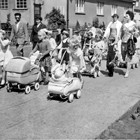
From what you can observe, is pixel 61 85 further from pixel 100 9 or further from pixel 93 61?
pixel 100 9

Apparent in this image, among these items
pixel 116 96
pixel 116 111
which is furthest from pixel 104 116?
→ pixel 116 96

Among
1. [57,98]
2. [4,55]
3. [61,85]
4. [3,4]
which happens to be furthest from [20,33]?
[3,4]

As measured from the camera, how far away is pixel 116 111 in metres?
6.42

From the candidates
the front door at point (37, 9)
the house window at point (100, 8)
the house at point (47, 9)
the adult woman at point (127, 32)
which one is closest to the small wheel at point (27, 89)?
the adult woman at point (127, 32)

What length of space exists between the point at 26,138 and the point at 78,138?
0.85 metres

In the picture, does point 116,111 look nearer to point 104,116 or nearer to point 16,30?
point 104,116

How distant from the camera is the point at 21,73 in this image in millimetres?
7605

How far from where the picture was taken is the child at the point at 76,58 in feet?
26.0

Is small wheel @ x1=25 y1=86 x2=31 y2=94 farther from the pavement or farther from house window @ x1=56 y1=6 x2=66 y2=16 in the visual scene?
house window @ x1=56 y1=6 x2=66 y2=16

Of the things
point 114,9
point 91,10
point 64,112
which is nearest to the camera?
point 64,112

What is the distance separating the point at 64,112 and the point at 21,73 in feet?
5.96

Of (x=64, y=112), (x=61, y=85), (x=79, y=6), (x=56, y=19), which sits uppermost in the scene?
(x=79, y=6)

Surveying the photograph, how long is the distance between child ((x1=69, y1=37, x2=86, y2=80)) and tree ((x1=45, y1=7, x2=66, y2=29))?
59.6 feet

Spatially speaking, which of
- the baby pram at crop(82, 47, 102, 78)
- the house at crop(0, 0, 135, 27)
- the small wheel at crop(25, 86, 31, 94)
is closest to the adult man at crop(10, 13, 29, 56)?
the baby pram at crop(82, 47, 102, 78)
